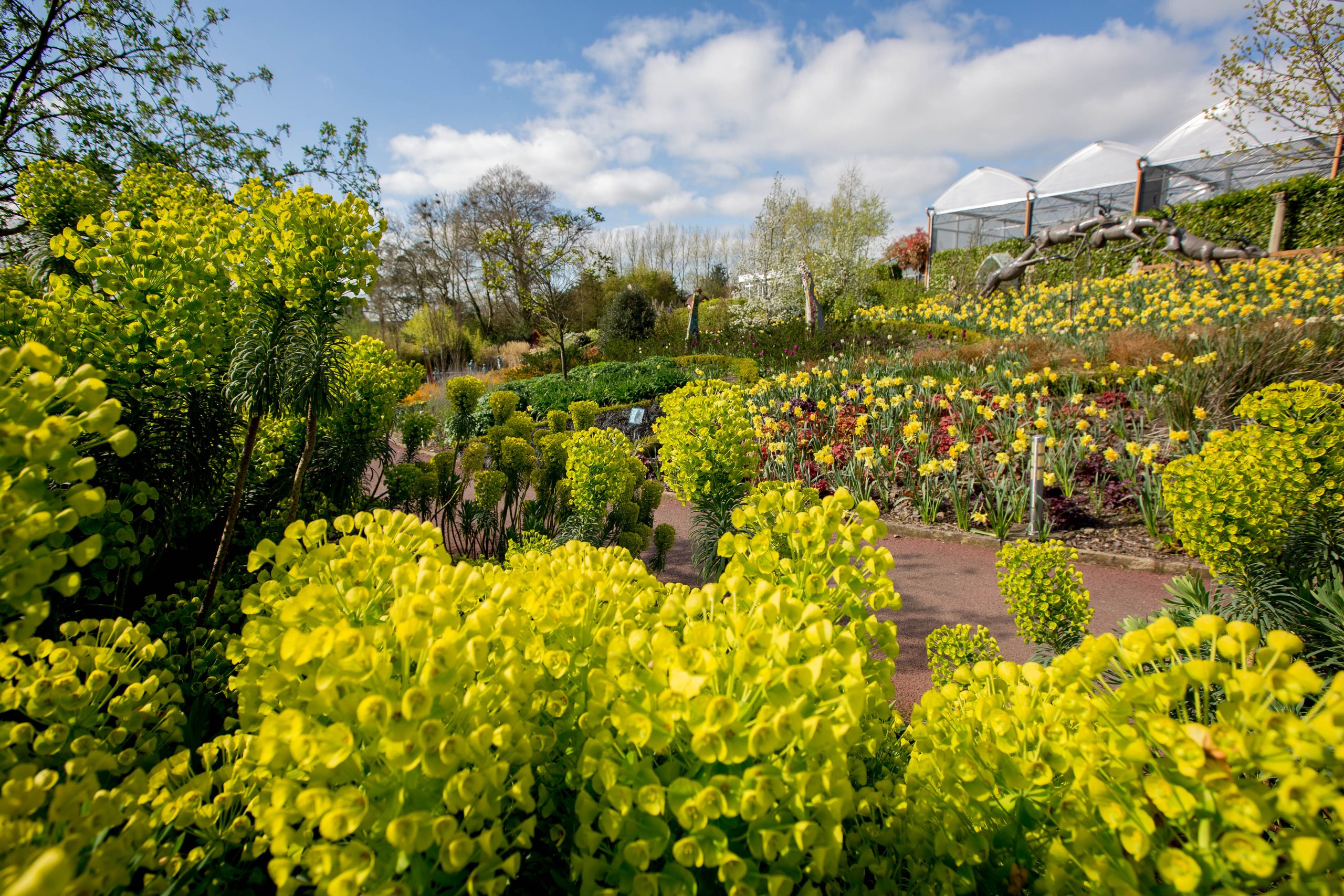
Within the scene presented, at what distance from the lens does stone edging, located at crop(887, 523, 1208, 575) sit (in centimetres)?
380

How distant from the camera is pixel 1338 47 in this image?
9.10 meters

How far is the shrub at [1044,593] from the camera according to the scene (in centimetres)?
226

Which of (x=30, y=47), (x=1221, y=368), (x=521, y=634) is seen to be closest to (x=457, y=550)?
(x=521, y=634)

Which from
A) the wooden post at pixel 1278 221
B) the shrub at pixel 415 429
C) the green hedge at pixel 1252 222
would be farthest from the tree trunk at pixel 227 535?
the wooden post at pixel 1278 221

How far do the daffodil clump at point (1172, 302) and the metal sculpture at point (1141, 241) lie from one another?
1.02 feet

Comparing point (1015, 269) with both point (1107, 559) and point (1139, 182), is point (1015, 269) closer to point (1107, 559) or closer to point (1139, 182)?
point (1107, 559)

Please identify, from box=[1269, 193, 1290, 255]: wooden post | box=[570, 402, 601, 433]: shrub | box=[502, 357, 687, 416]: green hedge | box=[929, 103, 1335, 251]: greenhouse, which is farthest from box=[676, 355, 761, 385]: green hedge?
box=[929, 103, 1335, 251]: greenhouse

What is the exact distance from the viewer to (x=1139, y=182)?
22016mm

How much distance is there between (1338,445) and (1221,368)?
3800 millimetres

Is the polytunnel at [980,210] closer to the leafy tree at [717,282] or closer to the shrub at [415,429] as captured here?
the leafy tree at [717,282]

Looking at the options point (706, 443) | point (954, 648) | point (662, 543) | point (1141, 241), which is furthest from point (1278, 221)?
point (662, 543)

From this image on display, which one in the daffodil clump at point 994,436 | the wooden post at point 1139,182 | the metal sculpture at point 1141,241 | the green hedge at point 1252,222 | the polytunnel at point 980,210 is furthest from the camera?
the polytunnel at point 980,210

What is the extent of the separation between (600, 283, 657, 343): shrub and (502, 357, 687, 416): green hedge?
10.1 meters

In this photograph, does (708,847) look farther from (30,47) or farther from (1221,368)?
(30,47)
